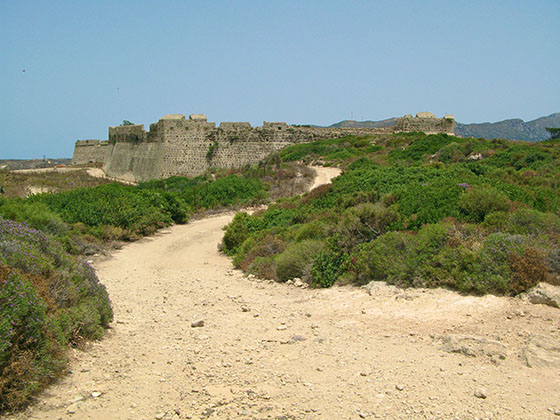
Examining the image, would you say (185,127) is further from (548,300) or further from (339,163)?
(548,300)

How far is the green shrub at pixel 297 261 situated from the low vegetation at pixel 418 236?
0.06ft

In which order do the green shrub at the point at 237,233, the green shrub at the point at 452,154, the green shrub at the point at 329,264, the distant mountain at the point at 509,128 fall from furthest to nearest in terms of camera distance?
1. the distant mountain at the point at 509,128
2. the green shrub at the point at 452,154
3. the green shrub at the point at 237,233
4. the green shrub at the point at 329,264

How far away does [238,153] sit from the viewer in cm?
3584

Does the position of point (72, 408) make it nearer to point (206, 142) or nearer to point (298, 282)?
point (298, 282)

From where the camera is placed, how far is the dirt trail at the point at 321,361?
14.2ft

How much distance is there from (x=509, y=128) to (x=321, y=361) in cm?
17385

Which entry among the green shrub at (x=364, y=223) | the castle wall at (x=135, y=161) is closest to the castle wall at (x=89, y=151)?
the castle wall at (x=135, y=161)

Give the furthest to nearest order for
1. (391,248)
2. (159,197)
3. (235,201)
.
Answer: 1. (235,201)
2. (159,197)
3. (391,248)

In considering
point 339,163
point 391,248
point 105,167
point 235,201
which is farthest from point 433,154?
point 105,167

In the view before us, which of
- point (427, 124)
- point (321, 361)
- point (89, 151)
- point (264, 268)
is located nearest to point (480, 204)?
point (264, 268)

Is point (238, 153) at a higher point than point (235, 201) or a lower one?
higher

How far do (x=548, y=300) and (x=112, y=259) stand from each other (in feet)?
33.0

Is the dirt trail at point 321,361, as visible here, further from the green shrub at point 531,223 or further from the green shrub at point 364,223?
the green shrub at point 531,223

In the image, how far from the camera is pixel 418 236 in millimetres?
8211
